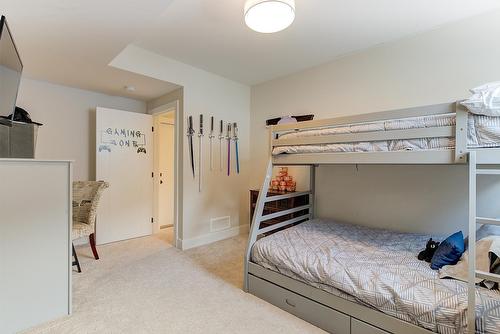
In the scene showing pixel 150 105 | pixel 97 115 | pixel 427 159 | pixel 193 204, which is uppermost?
pixel 150 105

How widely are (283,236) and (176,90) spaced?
2.41 meters

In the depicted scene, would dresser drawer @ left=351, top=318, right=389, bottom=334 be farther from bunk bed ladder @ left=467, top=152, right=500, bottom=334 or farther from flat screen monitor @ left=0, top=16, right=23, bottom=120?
flat screen monitor @ left=0, top=16, right=23, bottom=120

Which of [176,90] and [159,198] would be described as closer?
[176,90]

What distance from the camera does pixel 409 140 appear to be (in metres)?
1.65

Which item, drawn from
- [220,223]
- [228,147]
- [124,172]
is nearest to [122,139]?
[124,172]

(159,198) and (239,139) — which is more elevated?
(239,139)

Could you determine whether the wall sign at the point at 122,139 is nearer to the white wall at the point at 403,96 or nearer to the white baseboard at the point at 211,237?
the white baseboard at the point at 211,237

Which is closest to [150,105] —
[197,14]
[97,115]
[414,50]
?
[97,115]

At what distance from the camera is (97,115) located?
11.1ft

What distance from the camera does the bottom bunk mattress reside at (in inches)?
50.6

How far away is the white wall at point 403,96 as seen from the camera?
2.21 meters

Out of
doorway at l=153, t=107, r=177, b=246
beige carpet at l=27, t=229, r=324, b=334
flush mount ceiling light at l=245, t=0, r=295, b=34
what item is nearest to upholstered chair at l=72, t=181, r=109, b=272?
beige carpet at l=27, t=229, r=324, b=334

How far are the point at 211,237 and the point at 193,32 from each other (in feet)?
8.58

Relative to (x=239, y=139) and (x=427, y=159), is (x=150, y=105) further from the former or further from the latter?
(x=427, y=159)
